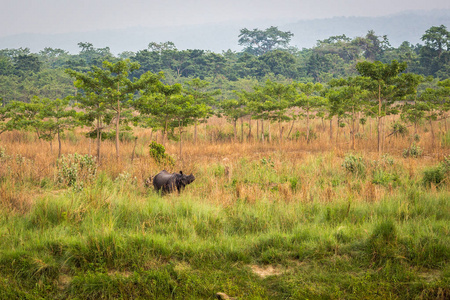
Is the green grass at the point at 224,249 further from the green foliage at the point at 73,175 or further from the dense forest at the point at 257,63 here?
the dense forest at the point at 257,63

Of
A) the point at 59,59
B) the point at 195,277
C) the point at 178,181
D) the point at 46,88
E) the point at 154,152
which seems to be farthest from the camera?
the point at 59,59

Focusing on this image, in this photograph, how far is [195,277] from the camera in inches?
175

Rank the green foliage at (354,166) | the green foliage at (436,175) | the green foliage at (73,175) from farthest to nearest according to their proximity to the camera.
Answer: the green foliage at (354,166) < the green foliage at (436,175) < the green foliage at (73,175)

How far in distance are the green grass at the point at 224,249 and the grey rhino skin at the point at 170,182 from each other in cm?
114

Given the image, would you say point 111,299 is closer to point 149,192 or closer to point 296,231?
point 296,231

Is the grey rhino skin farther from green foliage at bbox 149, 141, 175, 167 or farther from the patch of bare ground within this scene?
the patch of bare ground

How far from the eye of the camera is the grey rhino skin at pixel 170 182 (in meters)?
8.08

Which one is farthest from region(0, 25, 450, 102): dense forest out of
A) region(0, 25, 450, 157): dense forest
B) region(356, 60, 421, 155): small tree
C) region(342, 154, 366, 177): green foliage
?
region(342, 154, 366, 177): green foliage

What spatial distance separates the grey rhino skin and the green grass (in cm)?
114

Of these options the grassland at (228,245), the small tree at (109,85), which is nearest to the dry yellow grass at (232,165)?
the grassland at (228,245)

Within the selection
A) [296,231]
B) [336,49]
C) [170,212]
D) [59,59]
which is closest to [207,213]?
[170,212]

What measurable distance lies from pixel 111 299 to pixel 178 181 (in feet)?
13.8

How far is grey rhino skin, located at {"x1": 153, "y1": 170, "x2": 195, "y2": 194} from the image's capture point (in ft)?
26.5

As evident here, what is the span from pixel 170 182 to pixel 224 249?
3402mm
